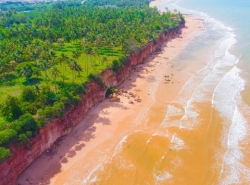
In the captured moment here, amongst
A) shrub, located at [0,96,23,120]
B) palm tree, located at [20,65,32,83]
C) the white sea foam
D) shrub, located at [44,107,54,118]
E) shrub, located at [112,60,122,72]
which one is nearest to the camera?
shrub, located at [0,96,23,120]

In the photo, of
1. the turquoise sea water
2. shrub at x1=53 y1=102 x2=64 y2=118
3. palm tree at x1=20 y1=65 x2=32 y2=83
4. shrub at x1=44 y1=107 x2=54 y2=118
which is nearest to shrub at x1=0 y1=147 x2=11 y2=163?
shrub at x1=44 y1=107 x2=54 y2=118

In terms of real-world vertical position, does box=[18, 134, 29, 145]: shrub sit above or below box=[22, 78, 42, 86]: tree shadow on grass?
above

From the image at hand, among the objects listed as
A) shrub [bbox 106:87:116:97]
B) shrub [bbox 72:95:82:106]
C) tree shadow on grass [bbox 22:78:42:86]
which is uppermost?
shrub [bbox 72:95:82:106]

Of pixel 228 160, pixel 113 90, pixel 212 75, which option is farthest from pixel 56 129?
pixel 212 75

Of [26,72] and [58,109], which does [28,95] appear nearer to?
[58,109]

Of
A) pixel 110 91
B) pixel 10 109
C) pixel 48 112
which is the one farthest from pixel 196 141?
pixel 10 109

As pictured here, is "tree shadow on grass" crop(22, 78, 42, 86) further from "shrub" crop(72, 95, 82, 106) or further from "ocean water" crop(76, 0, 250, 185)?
"ocean water" crop(76, 0, 250, 185)
